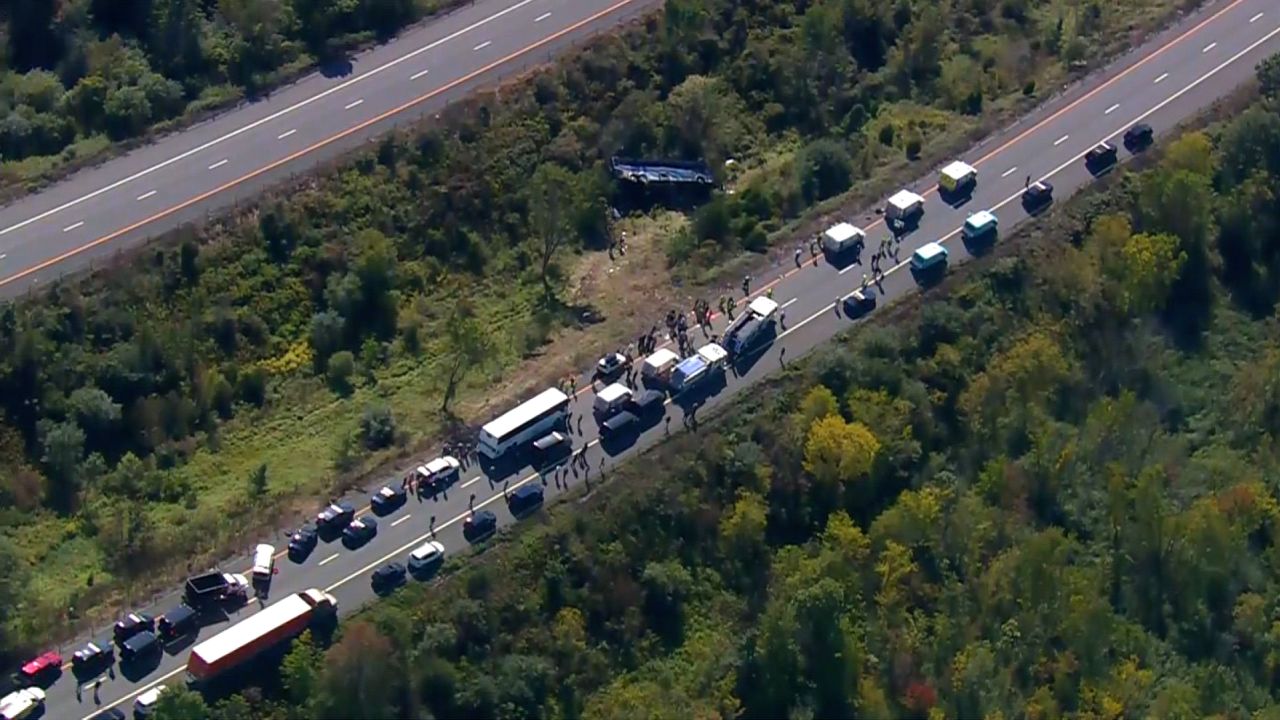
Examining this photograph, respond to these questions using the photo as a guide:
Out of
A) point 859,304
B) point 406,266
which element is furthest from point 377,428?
point 859,304

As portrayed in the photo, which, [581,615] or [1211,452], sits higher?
[581,615]

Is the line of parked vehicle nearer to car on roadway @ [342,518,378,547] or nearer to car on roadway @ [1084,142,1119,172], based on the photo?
car on roadway @ [342,518,378,547]

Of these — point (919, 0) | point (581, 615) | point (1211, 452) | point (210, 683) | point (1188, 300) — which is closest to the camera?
point (210, 683)

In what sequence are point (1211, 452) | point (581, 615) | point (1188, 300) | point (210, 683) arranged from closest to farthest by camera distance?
point (210, 683), point (581, 615), point (1211, 452), point (1188, 300)

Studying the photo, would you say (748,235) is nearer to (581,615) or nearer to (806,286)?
(806,286)

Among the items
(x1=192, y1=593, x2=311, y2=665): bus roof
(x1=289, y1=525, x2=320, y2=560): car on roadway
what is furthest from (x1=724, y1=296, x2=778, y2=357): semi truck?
(x1=192, y1=593, x2=311, y2=665): bus roof

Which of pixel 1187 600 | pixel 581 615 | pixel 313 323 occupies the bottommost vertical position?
pixel 1187 600

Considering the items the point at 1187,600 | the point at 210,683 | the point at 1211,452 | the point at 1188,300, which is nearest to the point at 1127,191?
the point at 1188,300

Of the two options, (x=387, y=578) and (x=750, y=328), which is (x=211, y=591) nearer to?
(x=387, y=578)
